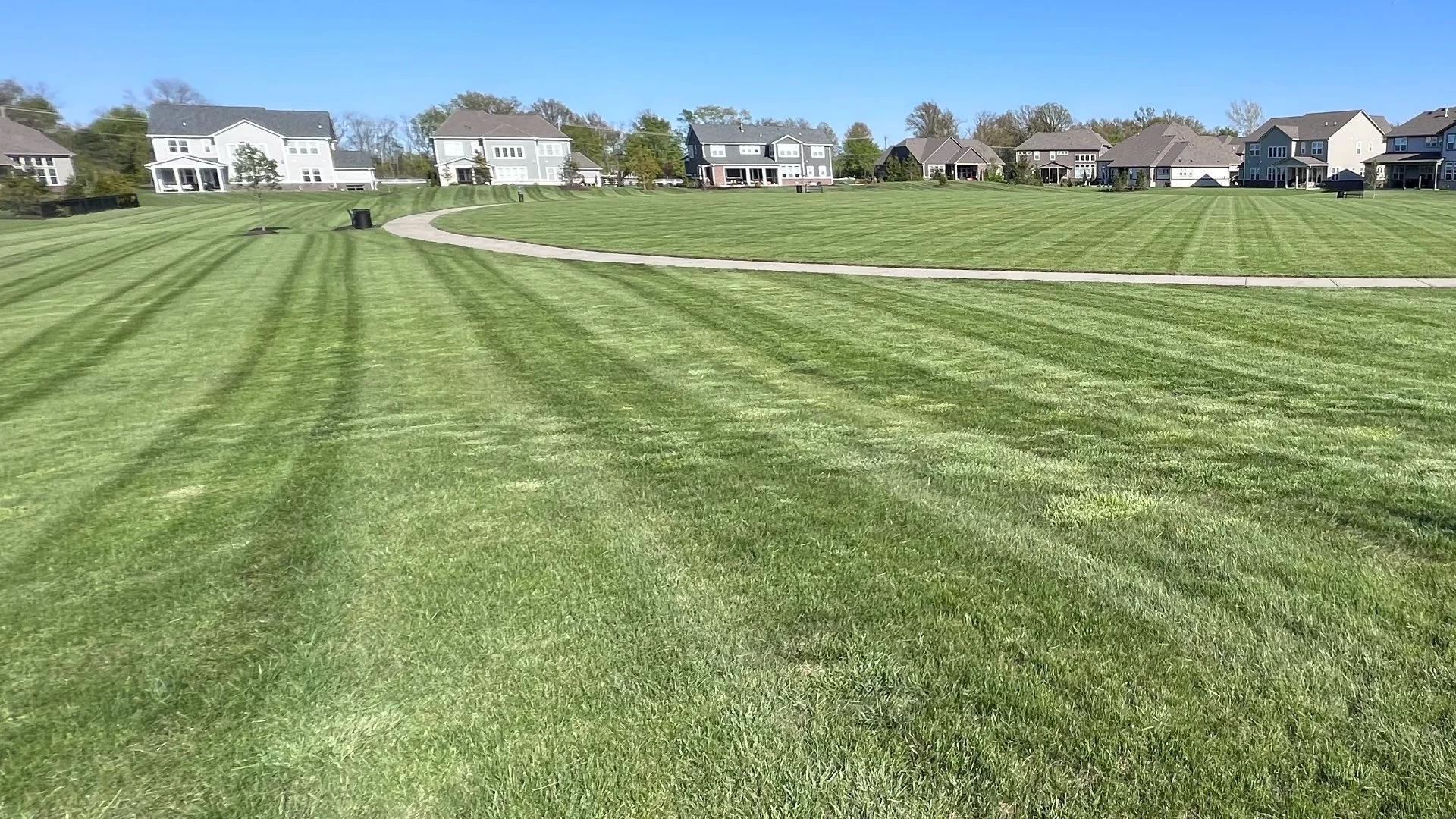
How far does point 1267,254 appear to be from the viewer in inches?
741

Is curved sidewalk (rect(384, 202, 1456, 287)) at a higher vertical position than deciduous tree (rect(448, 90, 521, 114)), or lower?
lower

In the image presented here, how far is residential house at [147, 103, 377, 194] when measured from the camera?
71.6m

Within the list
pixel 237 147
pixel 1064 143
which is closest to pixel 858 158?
pixel 1064 143

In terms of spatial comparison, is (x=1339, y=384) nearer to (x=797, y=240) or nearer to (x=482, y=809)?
(x=482, y=809)

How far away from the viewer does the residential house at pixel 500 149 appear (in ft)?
276

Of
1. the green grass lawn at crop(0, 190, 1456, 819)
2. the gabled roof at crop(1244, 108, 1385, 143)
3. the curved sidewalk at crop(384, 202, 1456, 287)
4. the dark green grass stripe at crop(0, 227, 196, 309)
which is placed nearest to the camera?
the green grass lawn at crop(0, 190, 1456, 819)

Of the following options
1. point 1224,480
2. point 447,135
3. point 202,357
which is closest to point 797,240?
point 202,357

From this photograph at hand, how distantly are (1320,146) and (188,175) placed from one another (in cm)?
11095

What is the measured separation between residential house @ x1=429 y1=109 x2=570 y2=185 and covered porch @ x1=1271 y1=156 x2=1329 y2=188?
77263 millimetres

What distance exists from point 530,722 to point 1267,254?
21429 mm

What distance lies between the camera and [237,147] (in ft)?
224

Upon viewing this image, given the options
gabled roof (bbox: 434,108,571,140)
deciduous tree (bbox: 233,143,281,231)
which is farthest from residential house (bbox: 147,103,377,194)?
gabled roof (bbox: 434,108,571,140)

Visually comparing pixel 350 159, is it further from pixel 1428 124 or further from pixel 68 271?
pixel 1428 124

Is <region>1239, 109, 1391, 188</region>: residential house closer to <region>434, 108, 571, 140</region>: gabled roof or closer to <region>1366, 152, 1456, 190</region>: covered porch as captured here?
<region>1366, 152, 1456, 190</region>: covered porch
